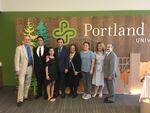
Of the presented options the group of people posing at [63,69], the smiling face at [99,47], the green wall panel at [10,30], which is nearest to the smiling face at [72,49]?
the group of people posing at [63,69]

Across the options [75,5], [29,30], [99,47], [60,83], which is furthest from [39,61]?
[75,5]

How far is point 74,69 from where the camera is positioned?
6566mm

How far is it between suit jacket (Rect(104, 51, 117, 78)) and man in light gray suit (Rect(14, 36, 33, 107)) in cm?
170

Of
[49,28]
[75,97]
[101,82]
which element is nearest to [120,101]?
[101,82]

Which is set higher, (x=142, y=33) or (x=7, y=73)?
(x=142, y=33)

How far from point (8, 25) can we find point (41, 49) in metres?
2.04

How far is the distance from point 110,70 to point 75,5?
104 inches

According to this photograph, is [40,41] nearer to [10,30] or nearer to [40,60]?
[40,60]

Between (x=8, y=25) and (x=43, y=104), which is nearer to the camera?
(x=43, y=104)

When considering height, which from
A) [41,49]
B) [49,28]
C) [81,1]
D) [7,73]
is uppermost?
[81,1]

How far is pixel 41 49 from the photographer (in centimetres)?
645

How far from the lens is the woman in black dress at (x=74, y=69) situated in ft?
21.5

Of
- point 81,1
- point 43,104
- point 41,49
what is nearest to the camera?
point 43,104

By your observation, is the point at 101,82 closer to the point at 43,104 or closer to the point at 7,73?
the point at 43,104
